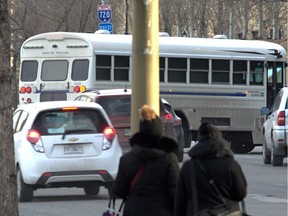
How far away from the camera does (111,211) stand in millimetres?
7777

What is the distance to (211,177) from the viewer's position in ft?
22.3

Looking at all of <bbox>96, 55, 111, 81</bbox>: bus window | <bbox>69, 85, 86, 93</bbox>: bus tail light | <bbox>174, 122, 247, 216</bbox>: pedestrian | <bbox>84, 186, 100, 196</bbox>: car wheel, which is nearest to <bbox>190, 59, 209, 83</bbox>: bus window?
<bbox>96, 55, 111, 81</bbox>: bus window

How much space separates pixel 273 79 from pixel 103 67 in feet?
16.8

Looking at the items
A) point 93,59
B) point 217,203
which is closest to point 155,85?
point 217,203

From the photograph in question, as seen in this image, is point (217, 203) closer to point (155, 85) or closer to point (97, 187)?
point (155, 85)

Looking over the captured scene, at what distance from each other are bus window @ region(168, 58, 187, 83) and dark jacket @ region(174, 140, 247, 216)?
780 inches

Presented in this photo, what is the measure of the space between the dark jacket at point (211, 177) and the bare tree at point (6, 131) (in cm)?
325

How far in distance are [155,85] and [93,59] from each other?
17.6 meters

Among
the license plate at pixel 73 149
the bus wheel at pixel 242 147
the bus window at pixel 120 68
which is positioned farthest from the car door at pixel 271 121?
the license plate at pixel 73 149

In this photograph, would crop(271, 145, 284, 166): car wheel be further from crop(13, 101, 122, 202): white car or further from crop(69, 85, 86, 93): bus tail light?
crop(13, 101, 122, 202): white car

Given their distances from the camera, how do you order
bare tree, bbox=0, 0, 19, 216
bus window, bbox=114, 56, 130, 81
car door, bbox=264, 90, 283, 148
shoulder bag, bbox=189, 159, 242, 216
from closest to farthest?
shoulder bag, bbox=189, 159, 242, 216, bare tree, bbox=0, 0, 19, 216, car door, bbox=264, 90, 283, 148, bus window, bbox=114, 56, 130, 81

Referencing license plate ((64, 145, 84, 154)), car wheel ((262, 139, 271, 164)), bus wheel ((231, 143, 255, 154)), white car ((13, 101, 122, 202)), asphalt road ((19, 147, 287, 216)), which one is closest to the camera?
asphalt road ((19, 147, 287, 216))

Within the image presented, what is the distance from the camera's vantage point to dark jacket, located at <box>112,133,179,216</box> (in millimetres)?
7270

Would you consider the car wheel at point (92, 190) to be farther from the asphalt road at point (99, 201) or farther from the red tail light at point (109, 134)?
the red tail light at point (109, 134)
